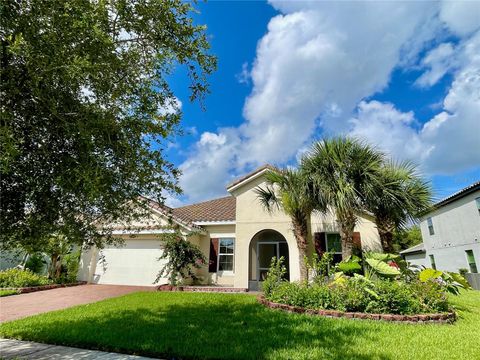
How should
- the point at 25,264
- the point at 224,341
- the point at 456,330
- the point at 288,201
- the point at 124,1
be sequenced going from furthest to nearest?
the point at 25,264 → the point at 288,201 → the point at 456,330 → the point at 224,341 → the point at 124,1

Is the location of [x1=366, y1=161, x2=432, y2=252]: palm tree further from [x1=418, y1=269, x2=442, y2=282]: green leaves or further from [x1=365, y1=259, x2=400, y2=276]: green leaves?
[x1=418, y1=269, x2=442, y2=282]: green leaves

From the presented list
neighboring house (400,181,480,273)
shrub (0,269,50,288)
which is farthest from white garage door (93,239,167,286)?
neighboring house (400,181,480,273)

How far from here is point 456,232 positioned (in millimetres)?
23266

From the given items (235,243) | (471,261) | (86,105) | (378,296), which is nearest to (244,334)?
(378,296)

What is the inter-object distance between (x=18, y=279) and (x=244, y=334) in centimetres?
1623

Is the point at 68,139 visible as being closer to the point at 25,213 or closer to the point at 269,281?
the point at 25,213

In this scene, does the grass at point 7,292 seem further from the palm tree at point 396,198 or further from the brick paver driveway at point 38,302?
the palm tree at point 396,198

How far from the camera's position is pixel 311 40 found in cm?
1142

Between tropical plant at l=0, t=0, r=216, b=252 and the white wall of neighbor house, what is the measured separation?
24263 mm

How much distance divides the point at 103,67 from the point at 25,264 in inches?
828

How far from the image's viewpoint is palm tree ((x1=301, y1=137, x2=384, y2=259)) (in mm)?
12172

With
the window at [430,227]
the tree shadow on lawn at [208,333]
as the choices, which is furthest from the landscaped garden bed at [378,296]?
the window at [430,227]

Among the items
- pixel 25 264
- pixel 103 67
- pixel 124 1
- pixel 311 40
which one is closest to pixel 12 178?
pixel 103 67

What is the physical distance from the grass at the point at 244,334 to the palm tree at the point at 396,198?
438cm
